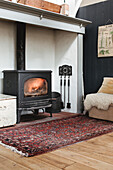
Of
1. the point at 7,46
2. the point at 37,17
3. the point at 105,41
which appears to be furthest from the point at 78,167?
the point at 105,41

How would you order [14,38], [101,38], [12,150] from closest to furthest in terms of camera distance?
[12,150]
[14,38]
[101,38]

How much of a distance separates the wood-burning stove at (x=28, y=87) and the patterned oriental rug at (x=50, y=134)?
15.8 inches

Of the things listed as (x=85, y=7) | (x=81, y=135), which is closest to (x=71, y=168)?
(x=81, y=135)

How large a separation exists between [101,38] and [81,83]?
1.02m

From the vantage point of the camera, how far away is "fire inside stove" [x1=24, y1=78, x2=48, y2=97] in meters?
4.05

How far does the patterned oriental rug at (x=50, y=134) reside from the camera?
2621mm

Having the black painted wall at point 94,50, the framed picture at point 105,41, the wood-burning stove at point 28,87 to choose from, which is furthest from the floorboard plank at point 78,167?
the framed picture at point 105,41

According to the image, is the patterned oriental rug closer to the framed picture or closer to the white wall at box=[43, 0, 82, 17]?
the framed picture

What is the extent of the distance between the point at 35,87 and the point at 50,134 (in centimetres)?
128

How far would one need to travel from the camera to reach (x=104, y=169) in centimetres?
202

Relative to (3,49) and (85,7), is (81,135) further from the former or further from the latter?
(85,7)

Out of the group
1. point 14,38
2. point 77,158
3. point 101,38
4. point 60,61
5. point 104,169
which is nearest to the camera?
point 104,169

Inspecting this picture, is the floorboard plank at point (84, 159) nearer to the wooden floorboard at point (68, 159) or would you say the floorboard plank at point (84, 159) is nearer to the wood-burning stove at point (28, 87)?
the wooden floorboard at point (68, 159)

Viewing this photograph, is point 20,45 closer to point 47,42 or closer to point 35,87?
point 35,87
